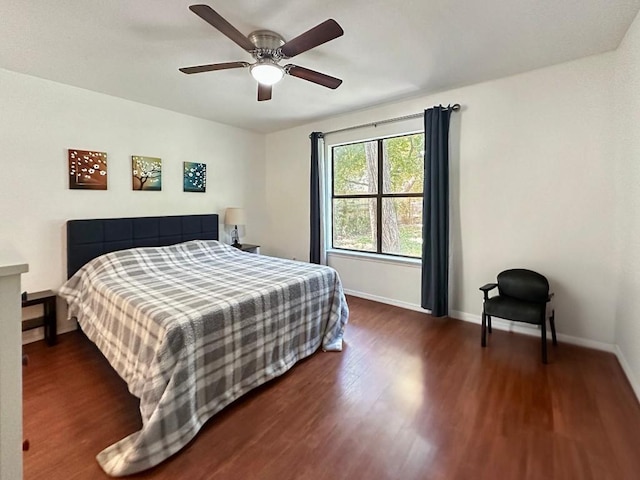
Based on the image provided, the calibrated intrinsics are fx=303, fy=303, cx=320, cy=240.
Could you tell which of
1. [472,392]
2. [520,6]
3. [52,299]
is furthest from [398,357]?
[52,299]

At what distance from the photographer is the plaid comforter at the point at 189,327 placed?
1621 mm

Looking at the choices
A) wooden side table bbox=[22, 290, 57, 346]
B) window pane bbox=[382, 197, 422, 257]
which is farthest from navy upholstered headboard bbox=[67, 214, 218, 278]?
window pane bbox=[382, 197, 422, 257]

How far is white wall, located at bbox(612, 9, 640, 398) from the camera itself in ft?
6.82

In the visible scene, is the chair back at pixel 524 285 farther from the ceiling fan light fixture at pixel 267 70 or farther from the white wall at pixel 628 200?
the ceiling fan light fixture at pixel 267 70

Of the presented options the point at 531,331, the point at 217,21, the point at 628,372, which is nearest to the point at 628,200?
the point at 628,372

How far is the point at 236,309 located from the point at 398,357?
1.47 metres

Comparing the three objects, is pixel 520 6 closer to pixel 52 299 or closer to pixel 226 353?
pixel 226 353

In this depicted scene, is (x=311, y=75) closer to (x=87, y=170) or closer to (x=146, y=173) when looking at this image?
(x=146, y=173)

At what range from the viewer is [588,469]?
1.50 meters

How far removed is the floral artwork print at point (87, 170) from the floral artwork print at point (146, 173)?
1.00ft

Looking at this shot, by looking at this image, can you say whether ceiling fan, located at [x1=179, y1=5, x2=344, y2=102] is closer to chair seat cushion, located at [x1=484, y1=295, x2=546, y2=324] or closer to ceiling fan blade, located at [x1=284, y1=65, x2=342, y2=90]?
ceiling fan blade, located at [x1=284, y1=65, x2=342, y2=90]

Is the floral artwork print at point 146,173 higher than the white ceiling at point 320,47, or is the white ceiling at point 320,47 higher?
the white ceiling at point 320,47

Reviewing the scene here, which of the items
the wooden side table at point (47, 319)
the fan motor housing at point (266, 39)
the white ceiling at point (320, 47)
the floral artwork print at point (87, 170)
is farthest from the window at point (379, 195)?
the wooden side table at point (47, 319)

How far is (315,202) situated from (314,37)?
107 inches
